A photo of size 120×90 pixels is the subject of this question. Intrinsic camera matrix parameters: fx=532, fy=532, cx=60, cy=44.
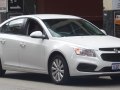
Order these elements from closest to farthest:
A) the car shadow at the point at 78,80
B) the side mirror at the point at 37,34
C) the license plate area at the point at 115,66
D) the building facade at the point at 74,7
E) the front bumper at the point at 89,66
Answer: the front bumper at the point at 89,66, the license plate area at the point at 115,66, the car shadow at the point at 78,80, the side mirror at the point at 37,34, the building facade at the point at 74,7

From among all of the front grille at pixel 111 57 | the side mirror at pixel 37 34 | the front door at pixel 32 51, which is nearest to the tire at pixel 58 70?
the front door at pixel 32 51

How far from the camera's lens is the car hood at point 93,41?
12031 mm

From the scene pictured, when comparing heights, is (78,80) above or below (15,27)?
below

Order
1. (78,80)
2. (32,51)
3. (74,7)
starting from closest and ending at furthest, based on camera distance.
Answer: (32,51)
(78,80)
(74,7)

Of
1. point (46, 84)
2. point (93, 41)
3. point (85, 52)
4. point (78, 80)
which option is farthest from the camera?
point (78, 80)

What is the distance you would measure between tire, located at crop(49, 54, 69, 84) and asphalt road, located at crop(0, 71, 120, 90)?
0.54 feet

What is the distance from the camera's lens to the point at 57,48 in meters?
12.4

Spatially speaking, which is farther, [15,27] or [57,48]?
[15,27]

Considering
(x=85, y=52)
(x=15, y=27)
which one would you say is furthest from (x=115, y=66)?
(x=15, y=27)

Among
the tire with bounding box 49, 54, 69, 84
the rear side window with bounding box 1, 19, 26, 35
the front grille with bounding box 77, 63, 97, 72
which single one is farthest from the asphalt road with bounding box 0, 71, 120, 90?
the rear side window with bounding box 1, 19, 26, 35

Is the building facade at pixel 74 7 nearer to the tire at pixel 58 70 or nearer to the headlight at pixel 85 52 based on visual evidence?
the tire at pixel 58 70

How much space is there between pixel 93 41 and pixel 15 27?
284 centimetres

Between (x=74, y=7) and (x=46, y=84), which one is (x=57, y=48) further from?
(x=74, y=7)

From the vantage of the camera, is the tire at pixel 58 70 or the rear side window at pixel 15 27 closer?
the tire at pixel 58 70
